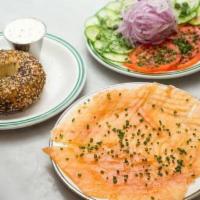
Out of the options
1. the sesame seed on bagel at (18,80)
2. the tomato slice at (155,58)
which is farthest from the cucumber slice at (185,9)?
the sesame seed on bagel at (18,80)

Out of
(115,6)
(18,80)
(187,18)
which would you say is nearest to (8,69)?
(18,80)

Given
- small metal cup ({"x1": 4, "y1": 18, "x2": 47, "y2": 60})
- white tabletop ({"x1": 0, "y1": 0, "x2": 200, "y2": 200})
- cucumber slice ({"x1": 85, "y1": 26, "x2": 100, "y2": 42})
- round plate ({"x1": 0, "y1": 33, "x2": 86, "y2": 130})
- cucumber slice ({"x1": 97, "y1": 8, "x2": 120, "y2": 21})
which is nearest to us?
white tabletop ({"x1": 0, "y1": 0, "x2": 200, "y2": 200})

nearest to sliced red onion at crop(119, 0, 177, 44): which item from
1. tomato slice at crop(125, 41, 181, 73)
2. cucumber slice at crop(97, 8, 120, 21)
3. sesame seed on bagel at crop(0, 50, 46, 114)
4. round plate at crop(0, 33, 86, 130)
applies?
tomato slice at crop(125, 41, 181, 73)

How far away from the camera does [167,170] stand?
4.17 feet

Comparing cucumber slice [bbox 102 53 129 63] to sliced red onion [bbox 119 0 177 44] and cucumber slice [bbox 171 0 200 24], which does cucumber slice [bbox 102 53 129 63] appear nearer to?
sliced red onion [bbox 119 0 177 44]

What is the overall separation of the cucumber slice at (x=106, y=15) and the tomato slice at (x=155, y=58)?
0.73ft

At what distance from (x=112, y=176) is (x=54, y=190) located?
188 millimetres

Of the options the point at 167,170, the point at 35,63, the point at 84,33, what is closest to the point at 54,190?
the point at 167,170

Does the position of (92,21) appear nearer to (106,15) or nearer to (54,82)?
(106,15)

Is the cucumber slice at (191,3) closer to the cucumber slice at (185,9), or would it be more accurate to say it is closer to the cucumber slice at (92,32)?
the cucumber slice at (185,9)

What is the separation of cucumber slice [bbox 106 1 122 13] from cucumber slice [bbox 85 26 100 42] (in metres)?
0.14

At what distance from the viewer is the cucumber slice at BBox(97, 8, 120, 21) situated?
1.92m

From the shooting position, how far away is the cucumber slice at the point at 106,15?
1925mm

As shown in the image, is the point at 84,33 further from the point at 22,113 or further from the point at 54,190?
the point at 54,190
